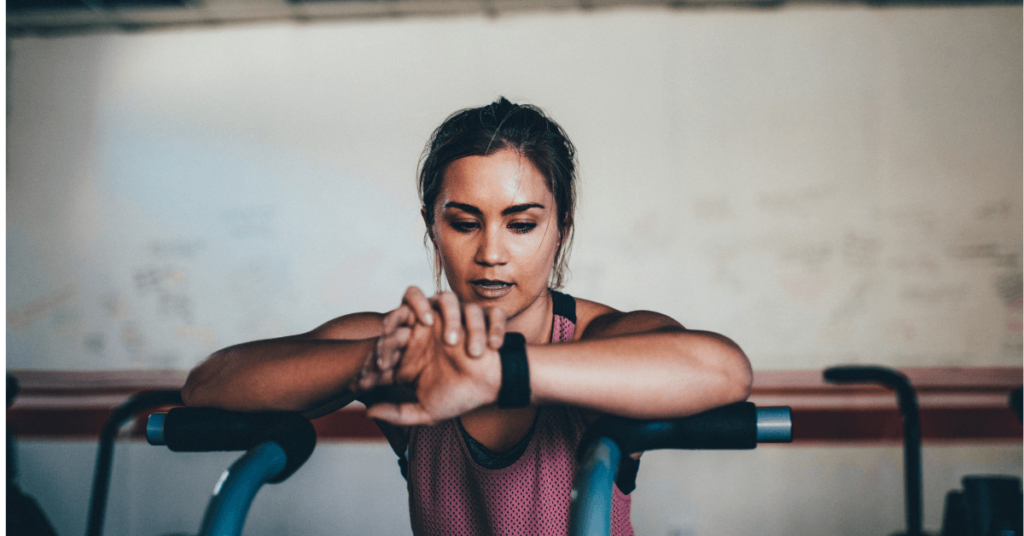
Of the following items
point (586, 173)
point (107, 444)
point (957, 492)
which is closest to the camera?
point (957, 492)

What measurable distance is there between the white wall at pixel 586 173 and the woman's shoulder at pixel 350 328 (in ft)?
3.90

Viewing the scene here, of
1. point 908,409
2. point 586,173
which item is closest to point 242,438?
point 908,409

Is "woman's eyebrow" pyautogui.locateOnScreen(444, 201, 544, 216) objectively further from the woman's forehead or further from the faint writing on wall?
the faint writing on wall

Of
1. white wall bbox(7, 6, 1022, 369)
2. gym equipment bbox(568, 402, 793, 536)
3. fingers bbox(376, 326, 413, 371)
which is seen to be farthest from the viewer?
white wall bbox(7, 6, 1022, 369)

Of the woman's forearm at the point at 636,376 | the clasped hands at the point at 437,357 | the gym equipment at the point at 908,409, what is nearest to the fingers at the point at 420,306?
the clasped hands at the point at 437,357

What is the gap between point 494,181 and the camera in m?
0.70

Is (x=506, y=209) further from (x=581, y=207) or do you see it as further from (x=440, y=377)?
(x=581, y=207)

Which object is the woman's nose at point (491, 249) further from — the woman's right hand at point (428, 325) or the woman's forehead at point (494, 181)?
the woman's right hand at point (428, 325)

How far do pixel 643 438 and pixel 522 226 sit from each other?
324 millimetres

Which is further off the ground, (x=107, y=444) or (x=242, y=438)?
(x=242, y=438)

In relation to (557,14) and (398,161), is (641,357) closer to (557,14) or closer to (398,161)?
(398,161)

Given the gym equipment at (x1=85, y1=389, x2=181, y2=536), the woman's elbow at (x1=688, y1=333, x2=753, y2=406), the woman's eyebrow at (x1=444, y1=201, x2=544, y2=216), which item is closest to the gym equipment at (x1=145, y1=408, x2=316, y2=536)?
the woman's eyebrow at (x1=444, y1=201, x2=544, y2=216)

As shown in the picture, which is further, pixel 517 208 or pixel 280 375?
pixel 517 208

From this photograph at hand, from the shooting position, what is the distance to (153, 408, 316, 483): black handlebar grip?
50 centimetres
